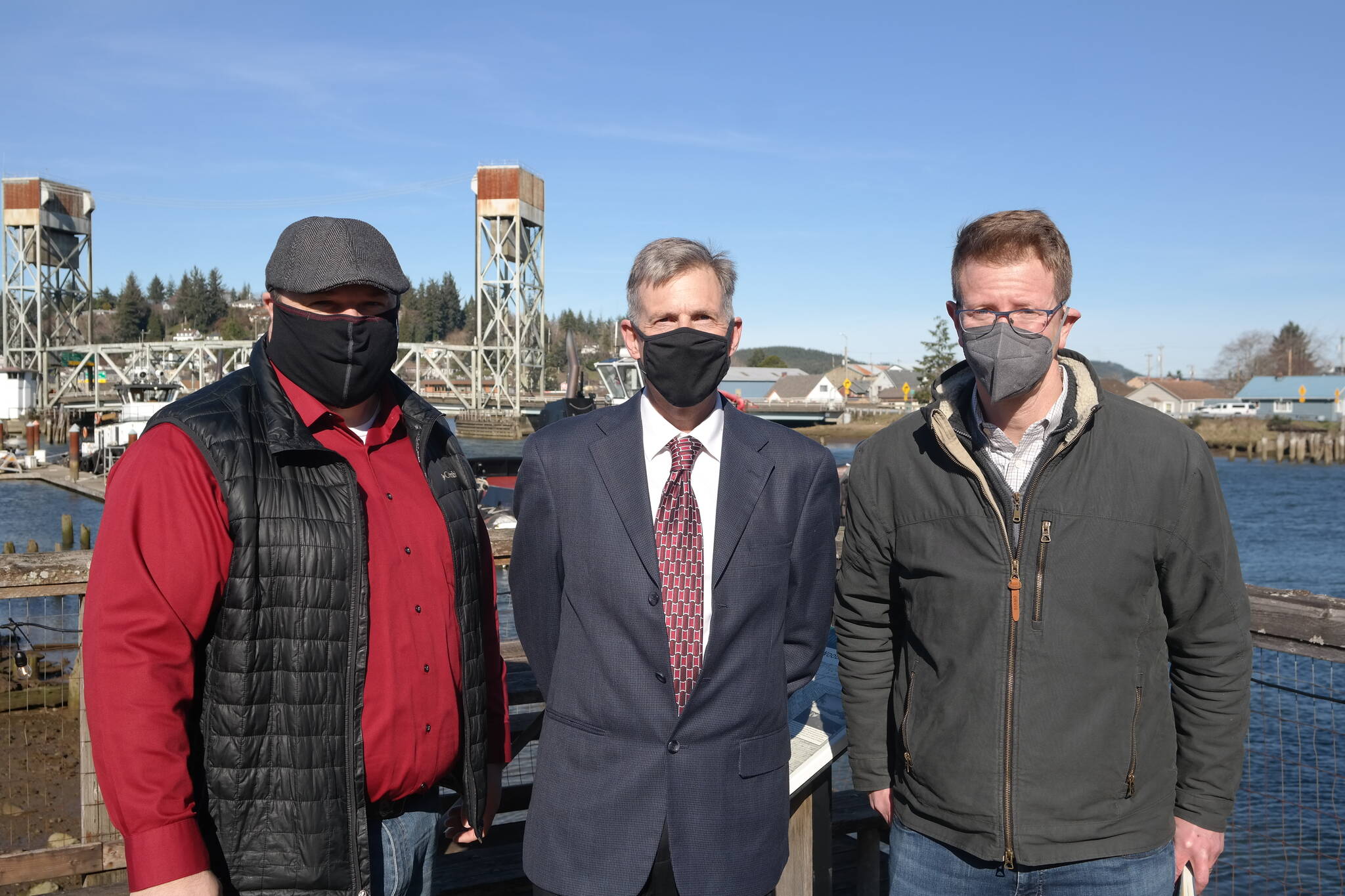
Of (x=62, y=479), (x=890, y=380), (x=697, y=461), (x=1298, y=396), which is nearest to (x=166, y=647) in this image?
(x=697, y=461)

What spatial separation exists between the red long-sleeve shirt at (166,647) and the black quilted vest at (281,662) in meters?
0.04

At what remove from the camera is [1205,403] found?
342ft

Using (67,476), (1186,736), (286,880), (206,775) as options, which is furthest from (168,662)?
(67,476)

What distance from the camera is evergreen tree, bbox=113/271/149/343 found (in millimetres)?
116125

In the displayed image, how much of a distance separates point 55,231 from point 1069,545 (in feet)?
237

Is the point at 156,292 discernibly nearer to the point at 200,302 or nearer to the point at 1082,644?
the point at 200,302

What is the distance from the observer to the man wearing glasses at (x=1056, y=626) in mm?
2215

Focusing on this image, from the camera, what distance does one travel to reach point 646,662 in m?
2.23

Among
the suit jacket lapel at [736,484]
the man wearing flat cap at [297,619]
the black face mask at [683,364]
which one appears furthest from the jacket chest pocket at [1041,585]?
the man wearing flat cap at [297,619]

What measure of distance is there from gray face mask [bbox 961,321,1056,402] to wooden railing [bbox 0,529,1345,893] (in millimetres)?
1085

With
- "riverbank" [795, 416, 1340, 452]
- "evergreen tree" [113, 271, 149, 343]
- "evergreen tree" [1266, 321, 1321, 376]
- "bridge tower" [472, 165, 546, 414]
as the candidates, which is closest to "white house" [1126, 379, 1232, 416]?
"evergreen tree" [1266, 321, 1321, 376]

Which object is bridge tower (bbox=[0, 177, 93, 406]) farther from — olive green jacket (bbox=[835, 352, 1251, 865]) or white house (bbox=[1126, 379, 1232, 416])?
white house (bbox=[1126, 379, 1232, 416])

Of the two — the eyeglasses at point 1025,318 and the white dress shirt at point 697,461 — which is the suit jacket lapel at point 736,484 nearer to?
the white dress shirt at point 697,461

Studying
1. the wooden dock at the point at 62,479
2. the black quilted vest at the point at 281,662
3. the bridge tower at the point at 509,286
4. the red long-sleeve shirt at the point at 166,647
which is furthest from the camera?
the bridge tower at the point at 509,286
